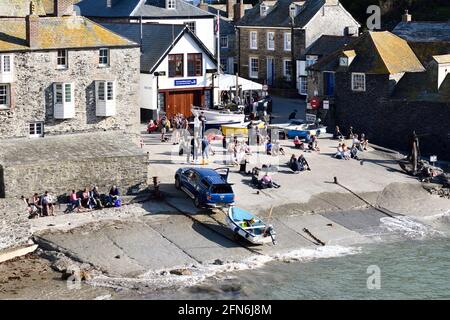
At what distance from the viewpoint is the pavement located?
4578cm

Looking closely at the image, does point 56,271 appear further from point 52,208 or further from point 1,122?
point 1,122

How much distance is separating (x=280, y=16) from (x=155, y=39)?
1857 centimetres

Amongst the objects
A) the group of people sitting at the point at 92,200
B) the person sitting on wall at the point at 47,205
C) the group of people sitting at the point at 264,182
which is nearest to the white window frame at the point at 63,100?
the group of people sitting at the point at 92,200

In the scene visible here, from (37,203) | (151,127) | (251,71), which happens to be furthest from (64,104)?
(251,71)

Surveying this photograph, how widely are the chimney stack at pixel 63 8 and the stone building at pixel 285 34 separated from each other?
26369 mm

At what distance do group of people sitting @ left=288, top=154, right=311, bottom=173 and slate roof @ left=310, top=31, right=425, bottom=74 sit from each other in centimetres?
1067

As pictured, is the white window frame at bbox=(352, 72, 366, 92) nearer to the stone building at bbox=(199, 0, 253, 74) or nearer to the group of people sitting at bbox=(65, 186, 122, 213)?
the group of people sitting at bbox=(65, 186, 122, 213)

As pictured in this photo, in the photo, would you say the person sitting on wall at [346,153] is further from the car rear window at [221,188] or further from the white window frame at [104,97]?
the white window frame at [104,97]

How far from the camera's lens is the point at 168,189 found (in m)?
53.1

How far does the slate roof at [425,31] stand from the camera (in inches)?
2985

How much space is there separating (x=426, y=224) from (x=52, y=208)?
18061mm

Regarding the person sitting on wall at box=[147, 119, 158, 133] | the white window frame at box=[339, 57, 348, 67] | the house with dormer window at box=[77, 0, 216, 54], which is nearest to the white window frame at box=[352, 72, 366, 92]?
the white window frame at box=[339, 57, 348, 67]
